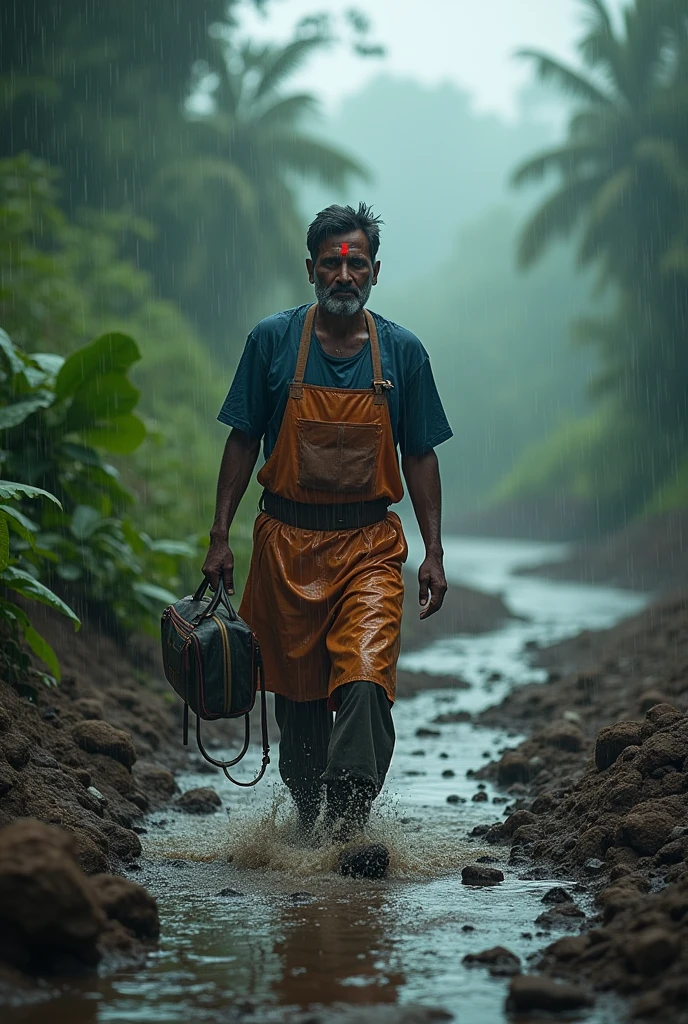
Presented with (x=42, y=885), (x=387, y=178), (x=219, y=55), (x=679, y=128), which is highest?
(x=387, y=178)

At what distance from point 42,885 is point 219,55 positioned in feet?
75.0

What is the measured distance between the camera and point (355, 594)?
4406 mm

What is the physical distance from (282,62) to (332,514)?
26855 millimetres

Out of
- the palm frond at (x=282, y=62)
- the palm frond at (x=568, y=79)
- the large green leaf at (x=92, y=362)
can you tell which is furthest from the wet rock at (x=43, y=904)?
the palm frond at (x=568, y=79)

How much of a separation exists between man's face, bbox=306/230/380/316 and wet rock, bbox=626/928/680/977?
2364 millimetres

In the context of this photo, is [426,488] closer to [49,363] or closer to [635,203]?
[49,363]

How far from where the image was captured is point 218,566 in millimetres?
4516

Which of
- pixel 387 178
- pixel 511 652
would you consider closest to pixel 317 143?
pixel 511 652

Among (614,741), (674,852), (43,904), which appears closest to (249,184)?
(614,741)

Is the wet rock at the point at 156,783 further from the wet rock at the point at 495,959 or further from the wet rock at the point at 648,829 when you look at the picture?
the wet rock at the point at 495,959

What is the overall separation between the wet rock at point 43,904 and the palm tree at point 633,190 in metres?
26.3

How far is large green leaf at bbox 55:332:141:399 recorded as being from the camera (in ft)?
21.1

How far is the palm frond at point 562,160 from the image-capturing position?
30.2 metres

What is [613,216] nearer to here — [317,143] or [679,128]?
[679,128]
